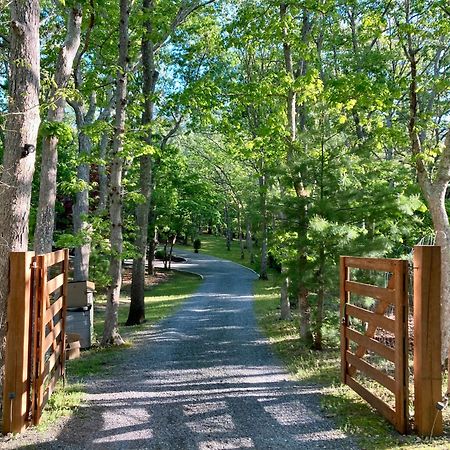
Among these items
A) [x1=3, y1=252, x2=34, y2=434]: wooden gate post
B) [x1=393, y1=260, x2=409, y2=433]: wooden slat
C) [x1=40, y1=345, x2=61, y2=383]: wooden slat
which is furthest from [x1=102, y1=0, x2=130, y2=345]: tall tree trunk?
[x1=393, y1=260, x2=409, y2=433]: wooden slat

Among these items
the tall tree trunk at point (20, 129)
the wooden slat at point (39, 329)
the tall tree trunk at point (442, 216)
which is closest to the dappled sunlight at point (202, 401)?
the wooden slat at point (39, 329)

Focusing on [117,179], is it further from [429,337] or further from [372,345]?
[429,337]

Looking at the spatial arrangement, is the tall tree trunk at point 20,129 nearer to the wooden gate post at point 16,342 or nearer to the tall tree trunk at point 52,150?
the wooden gate post at point 16,342

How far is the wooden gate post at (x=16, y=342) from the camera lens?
452 centimetres

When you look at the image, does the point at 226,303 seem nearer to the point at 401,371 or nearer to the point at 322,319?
the point at 322,319

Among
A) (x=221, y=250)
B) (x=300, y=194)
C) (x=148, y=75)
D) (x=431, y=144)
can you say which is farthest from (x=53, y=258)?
(x=221, y=250)

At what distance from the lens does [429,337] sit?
15.0 ft

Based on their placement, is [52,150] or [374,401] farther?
[52,150]

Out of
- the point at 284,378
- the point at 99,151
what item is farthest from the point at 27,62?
the point at 99,151

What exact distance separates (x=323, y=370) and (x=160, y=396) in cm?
272

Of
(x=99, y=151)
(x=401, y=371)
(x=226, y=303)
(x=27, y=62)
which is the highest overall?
(x=99, y=151)

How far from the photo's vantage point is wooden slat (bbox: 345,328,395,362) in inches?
203

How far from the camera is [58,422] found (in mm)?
5133

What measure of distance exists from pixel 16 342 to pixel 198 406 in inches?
87.9
